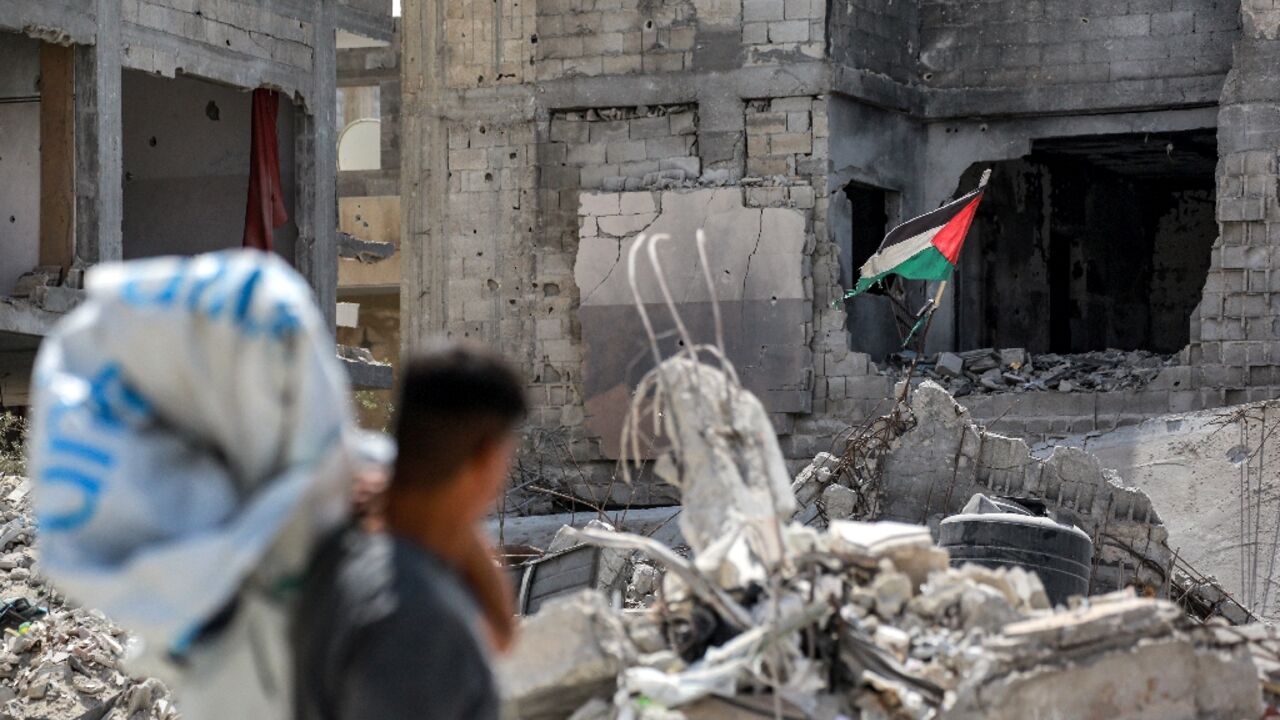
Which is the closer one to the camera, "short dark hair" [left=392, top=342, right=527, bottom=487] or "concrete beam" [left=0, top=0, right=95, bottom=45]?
"short dark hair" [left=392, top=342, right=527, bottom=487]

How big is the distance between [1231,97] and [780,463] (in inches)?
533

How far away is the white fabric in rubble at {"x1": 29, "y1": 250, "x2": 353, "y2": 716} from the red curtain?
57.4ft

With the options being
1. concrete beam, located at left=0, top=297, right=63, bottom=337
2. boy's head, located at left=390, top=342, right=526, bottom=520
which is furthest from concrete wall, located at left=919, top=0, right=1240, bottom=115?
boy's head, located at left=390, top=342, right=526, bottom=520

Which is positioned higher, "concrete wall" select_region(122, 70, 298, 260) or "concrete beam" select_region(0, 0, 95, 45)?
"concrete beam" select_region(0, 0, 95, 45)

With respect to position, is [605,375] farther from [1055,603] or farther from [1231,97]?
[1055,603]

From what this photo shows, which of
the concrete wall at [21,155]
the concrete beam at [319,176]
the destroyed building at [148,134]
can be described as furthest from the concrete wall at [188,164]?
the concrete wall at [21,155]

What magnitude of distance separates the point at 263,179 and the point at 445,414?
706 inches

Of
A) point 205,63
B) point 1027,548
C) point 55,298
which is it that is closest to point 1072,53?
point 205,63

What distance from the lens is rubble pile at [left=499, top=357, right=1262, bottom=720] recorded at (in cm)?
575

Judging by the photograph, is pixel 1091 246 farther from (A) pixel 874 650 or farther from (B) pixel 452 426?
(B) pixel 452 426

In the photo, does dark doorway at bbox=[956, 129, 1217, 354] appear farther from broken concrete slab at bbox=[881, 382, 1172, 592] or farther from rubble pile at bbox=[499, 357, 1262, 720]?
rubble pile at bbox=[499, 357, 1262, 720]

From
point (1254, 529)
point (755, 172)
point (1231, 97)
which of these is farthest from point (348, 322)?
point (1254, 529)

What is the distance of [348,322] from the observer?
101 ft

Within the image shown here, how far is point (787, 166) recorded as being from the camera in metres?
19.8
